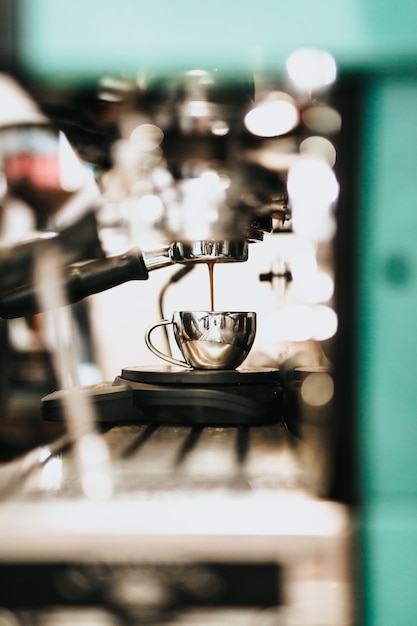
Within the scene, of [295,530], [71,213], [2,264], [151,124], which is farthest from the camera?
[71,213]

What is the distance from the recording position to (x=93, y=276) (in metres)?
0.92

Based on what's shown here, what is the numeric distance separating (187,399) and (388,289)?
395mm

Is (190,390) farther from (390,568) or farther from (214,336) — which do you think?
(390,568)

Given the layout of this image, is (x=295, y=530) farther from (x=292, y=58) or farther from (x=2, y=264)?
(x=2, y=264)

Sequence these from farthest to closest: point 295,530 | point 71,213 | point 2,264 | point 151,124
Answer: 1. point 71,213
2. point 2,264
3. point 151,124
4. point 295,530

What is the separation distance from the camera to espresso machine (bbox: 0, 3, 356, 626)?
518 mm

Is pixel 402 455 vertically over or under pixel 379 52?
under

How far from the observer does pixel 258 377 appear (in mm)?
917

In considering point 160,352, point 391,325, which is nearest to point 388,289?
point 391,325

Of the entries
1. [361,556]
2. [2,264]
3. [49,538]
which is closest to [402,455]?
[361,556]

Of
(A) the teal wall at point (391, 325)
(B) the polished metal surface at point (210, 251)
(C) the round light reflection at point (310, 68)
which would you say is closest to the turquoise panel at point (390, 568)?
(A) the teal wall at point (391, 325)

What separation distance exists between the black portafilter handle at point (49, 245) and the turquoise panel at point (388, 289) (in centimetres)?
50

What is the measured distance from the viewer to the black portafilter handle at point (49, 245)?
89 centimetres

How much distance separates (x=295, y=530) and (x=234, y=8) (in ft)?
1.39
